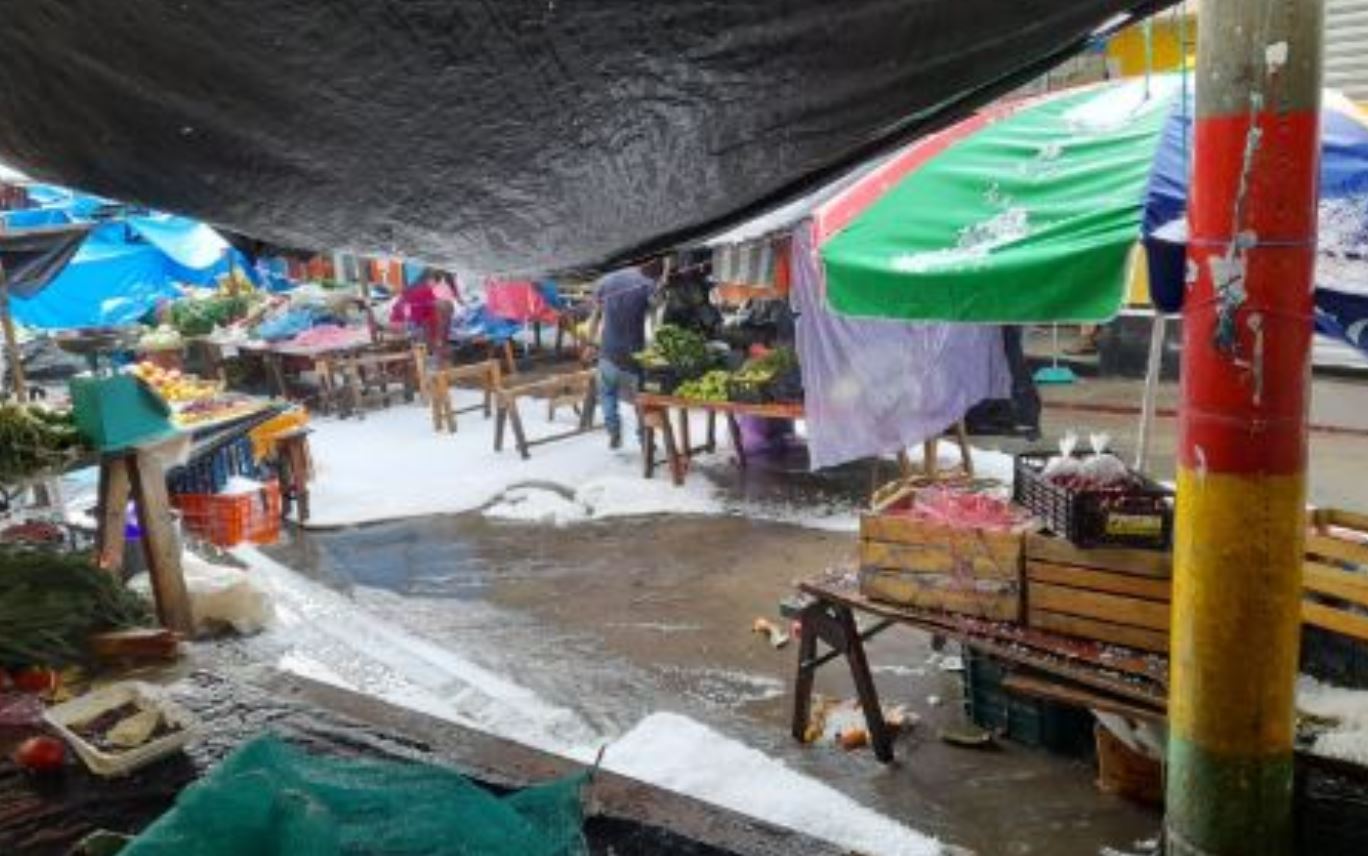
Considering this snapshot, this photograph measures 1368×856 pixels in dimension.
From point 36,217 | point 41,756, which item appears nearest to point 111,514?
point 41,756

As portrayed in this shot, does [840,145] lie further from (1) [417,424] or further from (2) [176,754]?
(1) [417,424]

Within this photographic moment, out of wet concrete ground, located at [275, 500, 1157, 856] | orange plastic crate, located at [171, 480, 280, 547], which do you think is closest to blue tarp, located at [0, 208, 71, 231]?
orange plastic crate, located at [171, 480, 280, 547]

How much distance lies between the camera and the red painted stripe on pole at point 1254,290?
3.37 meters

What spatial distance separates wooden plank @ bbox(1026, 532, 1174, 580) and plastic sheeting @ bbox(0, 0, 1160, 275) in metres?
2.54

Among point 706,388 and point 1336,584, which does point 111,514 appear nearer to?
point 706,388

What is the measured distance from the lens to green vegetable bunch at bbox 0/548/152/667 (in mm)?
4859

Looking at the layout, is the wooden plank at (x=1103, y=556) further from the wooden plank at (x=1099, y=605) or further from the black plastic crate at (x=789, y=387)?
the black plastic crate at (x=789, y=387)

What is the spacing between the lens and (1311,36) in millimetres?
3311

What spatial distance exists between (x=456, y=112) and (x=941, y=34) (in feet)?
3.31

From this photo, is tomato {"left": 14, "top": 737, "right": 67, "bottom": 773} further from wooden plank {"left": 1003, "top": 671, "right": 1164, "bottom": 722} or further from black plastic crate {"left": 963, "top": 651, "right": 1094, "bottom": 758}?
black plastic crate {"left": 963, "top": 651, "right": 1094, "bottom": 758}

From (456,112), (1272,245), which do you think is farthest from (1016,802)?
(456,112)

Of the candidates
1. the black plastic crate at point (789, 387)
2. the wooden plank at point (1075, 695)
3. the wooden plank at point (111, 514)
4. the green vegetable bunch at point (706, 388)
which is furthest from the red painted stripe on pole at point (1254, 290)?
the green vegetable bunch at point (706, 388)

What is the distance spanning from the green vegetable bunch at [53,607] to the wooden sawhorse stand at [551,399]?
6.88m

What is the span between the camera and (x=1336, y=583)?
14.9 ft
